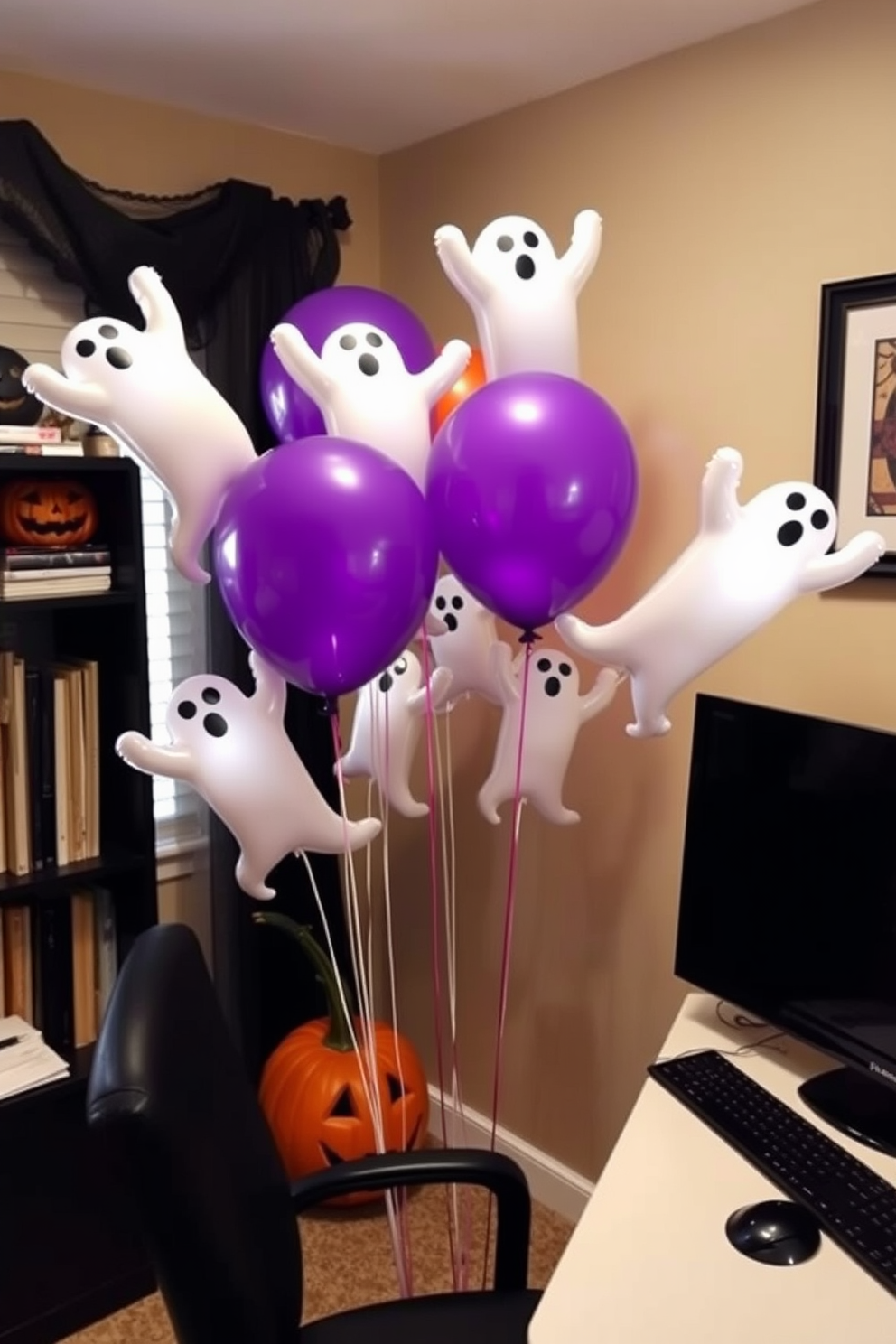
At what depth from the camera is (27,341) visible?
2215mm

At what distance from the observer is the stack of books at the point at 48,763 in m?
2.08

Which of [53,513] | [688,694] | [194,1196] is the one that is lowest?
[194,1196]

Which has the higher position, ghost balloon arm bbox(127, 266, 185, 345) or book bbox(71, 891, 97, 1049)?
ghost balloon arm bbox(127, 266, 185, 345)

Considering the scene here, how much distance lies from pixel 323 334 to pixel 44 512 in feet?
2.17

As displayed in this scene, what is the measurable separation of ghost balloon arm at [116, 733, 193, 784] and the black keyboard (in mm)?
789

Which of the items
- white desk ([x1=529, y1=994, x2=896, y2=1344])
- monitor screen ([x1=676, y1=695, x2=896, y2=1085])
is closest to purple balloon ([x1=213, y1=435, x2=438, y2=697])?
monitor screen ([x1=676, y1=695, x2=896, y2=1085])

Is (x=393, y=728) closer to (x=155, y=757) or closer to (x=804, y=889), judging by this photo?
(x=155, y=757)

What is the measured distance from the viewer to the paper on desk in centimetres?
200

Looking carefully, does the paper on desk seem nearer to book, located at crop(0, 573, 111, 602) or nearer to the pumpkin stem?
the pumpkin stem

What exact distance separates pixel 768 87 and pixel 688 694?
103 cm

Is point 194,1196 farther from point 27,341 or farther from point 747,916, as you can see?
point 27,341

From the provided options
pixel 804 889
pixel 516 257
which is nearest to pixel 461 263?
pixel 516 257

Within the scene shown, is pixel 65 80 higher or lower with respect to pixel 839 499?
higher

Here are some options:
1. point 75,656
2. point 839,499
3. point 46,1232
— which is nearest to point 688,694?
point 839,499
